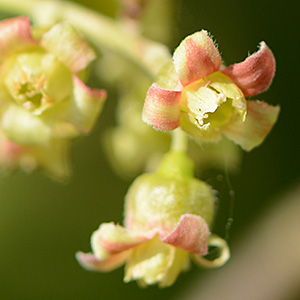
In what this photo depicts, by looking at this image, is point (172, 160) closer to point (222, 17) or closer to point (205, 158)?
point (205, 158)

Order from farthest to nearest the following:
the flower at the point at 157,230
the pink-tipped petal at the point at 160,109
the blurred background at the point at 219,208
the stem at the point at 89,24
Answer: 1. the blurred background at the point at 219,208
2. the stem at the point at 89,24
3. the flower at the point at 157,230
4. the pink-tipped petal at the point at 160,109

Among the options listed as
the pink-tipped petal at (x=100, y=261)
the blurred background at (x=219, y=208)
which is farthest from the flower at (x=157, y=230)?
the blurred background at (x=219, y=208)

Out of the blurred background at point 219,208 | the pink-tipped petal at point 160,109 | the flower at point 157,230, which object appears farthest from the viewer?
the blurred background at point 219,208

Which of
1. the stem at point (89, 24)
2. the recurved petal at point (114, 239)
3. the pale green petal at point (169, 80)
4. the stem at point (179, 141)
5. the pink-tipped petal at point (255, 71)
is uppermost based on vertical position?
the pink-tipped petal at point (255, 71)

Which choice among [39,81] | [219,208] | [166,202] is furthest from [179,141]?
[219,208]

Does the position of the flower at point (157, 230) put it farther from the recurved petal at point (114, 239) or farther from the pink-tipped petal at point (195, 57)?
the pink-tipped petal at point (195, 57)

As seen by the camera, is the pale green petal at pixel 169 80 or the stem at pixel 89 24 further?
the stem at pixel 89 24

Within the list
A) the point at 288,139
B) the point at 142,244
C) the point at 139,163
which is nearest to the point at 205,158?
the point at 139,163
